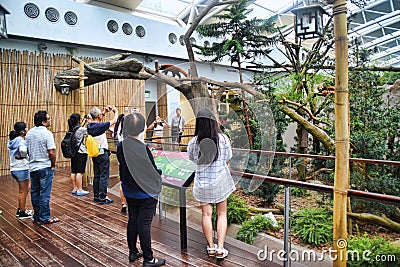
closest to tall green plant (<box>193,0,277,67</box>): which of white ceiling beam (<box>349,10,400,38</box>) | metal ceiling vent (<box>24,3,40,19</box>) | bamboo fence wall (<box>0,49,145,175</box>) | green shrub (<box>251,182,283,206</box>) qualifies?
bamboo fence wall (<box>0,49,145,175</box>)

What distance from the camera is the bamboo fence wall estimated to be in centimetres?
691

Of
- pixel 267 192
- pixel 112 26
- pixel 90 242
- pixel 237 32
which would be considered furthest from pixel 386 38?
pixel 90 242

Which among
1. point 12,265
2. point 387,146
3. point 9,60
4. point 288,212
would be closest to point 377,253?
point 288,212

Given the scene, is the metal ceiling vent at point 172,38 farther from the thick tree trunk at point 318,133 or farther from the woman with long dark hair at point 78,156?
the woman with long dark hair at point 78,156

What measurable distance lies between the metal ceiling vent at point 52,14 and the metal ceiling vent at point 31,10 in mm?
226

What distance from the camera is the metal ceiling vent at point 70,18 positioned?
778cm

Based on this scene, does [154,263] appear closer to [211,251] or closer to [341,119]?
[211,251]

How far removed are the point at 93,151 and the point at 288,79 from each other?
13.7ft

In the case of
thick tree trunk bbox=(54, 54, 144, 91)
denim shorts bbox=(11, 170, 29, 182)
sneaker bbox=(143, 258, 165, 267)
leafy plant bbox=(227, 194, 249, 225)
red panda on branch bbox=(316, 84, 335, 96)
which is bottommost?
leafy plant bbox=(227, 194, 249, 225)

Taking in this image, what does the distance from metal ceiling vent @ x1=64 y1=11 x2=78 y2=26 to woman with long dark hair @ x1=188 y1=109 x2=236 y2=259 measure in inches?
267

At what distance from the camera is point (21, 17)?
276 inches

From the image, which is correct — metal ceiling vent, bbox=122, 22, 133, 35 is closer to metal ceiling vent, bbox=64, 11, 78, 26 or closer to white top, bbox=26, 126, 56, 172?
metal ceiling vent, bbox=64, 11, 78, 26

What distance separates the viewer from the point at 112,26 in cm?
867

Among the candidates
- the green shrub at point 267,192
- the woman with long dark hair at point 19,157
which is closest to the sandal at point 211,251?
the woman with long dark hair at point 19,157
